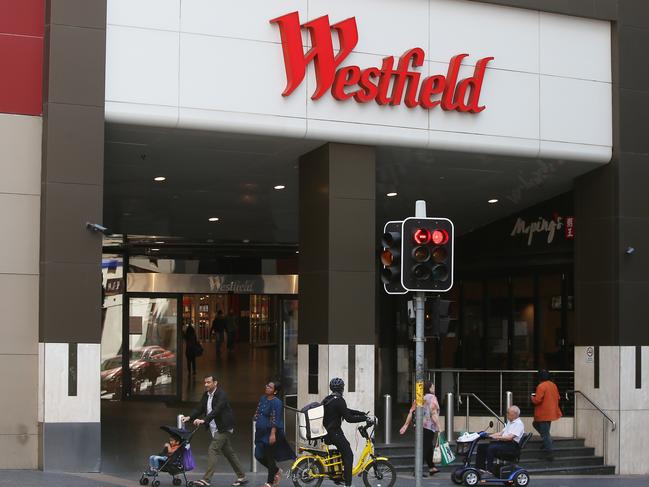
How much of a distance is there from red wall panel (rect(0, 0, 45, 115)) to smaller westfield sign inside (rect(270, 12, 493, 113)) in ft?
12.8

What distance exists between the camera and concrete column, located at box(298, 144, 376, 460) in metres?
17.2

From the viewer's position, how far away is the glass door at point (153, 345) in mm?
29672

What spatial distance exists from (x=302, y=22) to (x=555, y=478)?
9483 millimetres

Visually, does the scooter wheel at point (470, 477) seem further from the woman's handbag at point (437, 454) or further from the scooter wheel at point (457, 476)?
the woman's handbag at point (437, 454)

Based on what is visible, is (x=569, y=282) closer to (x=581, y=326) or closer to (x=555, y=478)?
(x=581, y=326)

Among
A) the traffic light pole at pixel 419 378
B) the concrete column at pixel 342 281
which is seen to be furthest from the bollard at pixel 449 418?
the traffic light pole at pixel 419 378

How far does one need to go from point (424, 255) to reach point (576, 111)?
28.2 feet

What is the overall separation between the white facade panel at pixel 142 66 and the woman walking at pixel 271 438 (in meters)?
5.04

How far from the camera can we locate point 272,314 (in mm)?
30719

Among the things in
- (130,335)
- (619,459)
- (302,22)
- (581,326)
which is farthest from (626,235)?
(130,335)

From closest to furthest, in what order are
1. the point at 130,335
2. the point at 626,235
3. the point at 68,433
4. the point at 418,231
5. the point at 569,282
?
1. the point at 418,231
2. the point at 68,433
3. the point at 626,235
4. the point at 569,282
5. the point at 130,335

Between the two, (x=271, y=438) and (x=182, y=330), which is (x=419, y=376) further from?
(x=182, y=330)

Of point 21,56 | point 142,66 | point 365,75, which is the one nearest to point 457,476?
point 365,75

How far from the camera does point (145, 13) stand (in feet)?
52.3
